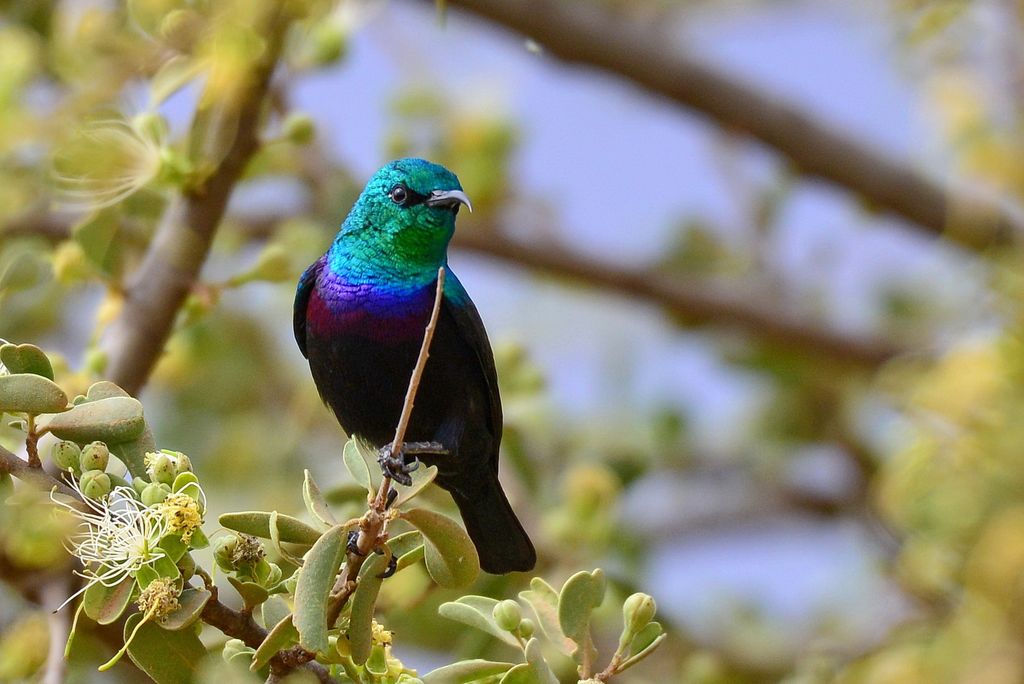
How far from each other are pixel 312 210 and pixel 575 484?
1572 millimetres

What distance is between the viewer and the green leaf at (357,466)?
1.97m

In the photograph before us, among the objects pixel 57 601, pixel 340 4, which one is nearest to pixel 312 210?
pixel 340 4

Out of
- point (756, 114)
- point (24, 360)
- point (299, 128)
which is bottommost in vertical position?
point (24, 360)

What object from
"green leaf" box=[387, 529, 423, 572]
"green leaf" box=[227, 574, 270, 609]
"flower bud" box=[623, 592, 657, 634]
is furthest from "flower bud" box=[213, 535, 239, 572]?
"flower bud" box=[623, 592, 657, 634]

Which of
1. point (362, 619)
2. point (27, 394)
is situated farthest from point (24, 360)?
point (362, 619)

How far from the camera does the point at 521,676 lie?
189cm

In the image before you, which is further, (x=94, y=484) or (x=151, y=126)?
(x=151, y=126)

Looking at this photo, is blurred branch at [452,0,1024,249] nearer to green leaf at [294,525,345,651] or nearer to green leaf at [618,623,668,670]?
green leaf at [618,623,668,670]

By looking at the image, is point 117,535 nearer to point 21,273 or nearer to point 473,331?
point 21,273

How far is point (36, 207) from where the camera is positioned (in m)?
4.34

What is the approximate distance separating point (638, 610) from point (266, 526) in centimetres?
54

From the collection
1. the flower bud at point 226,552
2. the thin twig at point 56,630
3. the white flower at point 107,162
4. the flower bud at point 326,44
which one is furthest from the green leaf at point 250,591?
the flower bud at point 326,44

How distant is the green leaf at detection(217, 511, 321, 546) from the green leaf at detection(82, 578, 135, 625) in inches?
6.5

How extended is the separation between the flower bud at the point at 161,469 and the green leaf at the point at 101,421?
5 centimetres
